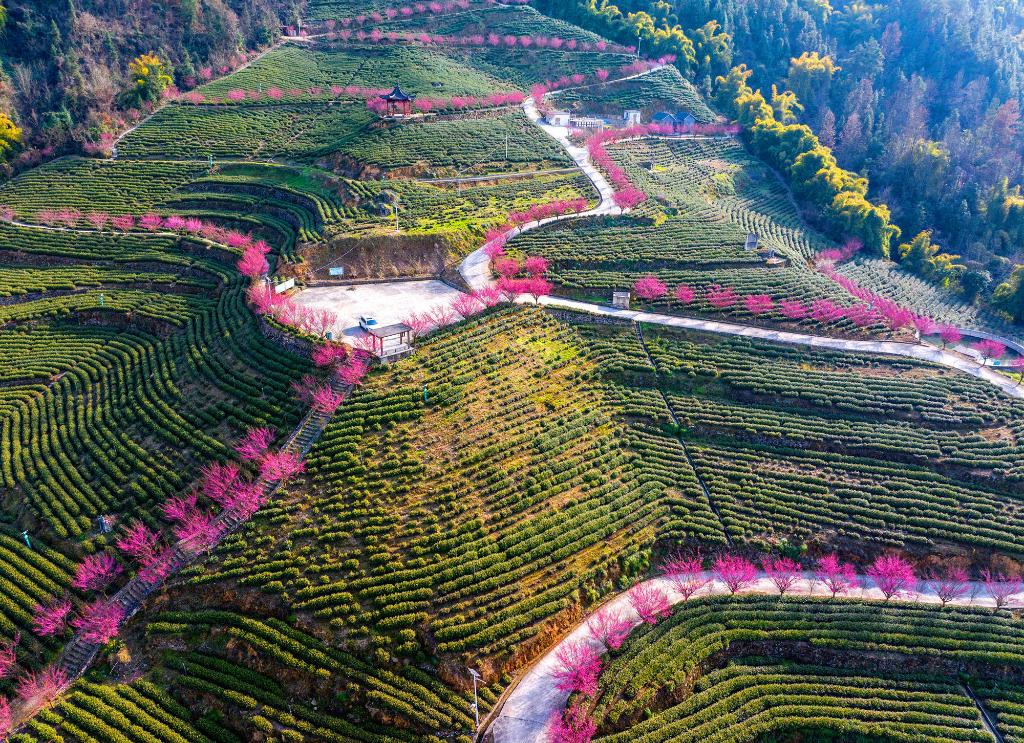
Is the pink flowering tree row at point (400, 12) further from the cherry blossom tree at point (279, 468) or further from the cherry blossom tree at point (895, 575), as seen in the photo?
the cherry blossom tree at point (895, 575)

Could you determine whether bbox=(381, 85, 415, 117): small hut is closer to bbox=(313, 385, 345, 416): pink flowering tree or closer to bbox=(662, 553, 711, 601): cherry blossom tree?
bbox=(313, 385, 345, 416): pink flowering tree

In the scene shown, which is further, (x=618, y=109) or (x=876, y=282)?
(x=618, y=109)

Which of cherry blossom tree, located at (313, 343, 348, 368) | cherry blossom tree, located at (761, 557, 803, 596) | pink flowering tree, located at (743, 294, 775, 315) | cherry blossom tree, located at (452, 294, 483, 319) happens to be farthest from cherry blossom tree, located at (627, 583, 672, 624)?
A: pink flowering tree, located at (743, 294, 775, 315)

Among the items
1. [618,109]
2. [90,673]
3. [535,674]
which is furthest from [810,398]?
[618,109]

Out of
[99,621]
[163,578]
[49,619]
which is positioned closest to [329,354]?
[163,578]

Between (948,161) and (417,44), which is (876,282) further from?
(417,44)

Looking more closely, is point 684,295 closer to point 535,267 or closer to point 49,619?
point 535,267
